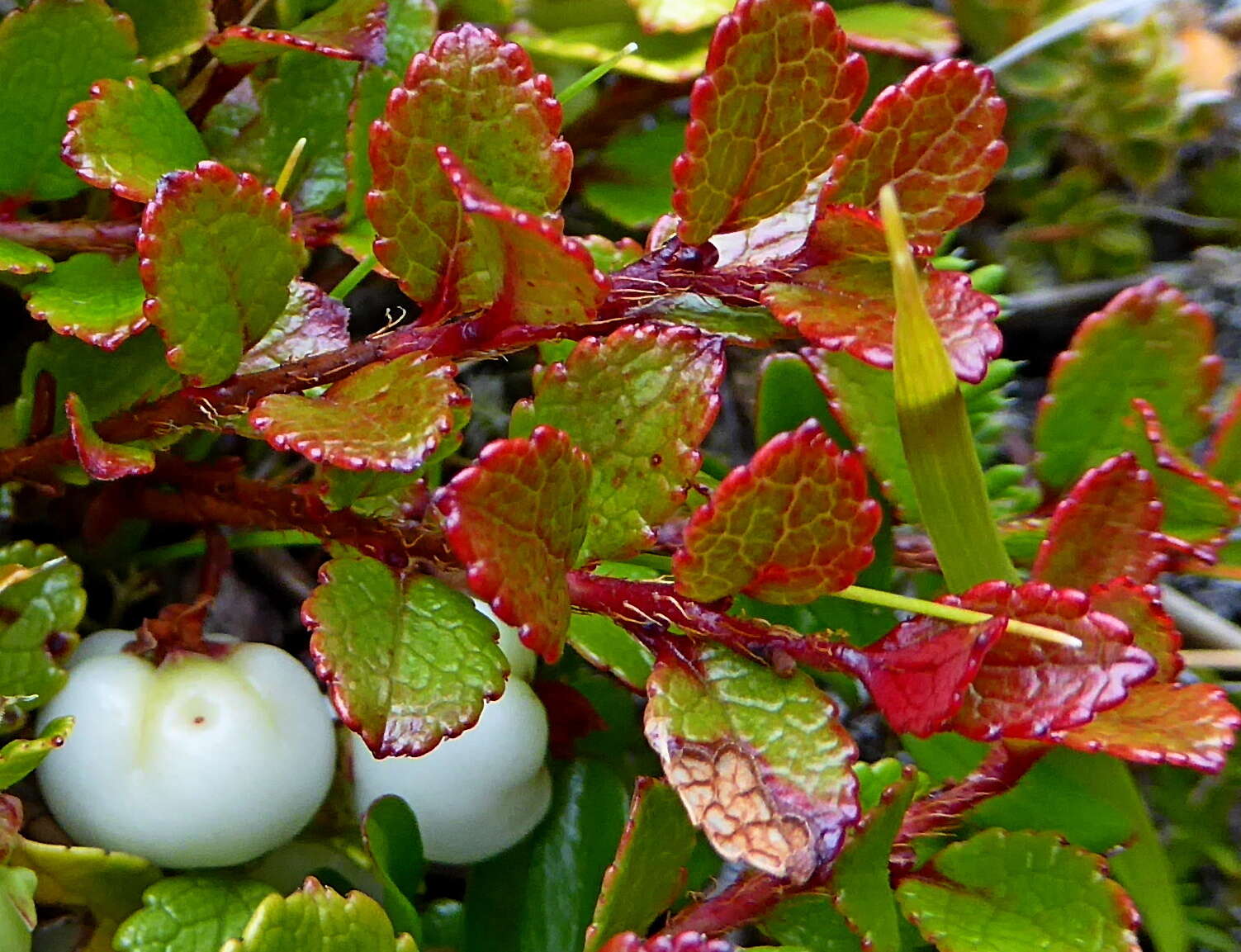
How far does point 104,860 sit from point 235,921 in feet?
0.23

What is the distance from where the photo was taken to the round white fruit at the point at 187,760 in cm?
59

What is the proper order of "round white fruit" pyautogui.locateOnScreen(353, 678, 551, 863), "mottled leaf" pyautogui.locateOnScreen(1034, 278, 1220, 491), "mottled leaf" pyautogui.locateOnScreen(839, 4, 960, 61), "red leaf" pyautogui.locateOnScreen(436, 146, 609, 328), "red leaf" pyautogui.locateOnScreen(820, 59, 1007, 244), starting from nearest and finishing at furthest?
"red leaf" pyautogui.locateOnScreen(436, 146, 609, 328), "red leaf" pyautogui.locateOnScreen(820, 59, 1007, 244), "round white fruit" pyautogui.locateOnScreen(353, 678, 551, 863), "mottled leaf" pyautogui.locateOnScreen(1034, 278, 1220, 491), "mottled leaf" pyautogui.locateOnScreen(839, 4, 960, 61)

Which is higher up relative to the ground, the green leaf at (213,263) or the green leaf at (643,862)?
the green leaf at (213,263)

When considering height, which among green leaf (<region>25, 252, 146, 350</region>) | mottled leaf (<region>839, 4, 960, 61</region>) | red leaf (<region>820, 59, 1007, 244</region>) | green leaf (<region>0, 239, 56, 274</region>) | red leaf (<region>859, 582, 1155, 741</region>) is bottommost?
red leaf (<region>859, 582, 1155, 741</region>)

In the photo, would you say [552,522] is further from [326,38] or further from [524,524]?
[326,38]

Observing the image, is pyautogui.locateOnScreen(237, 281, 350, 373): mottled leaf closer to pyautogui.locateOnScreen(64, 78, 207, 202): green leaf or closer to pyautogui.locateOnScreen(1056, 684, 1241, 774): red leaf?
pyautogui.locateOnScreen(64, 78, 207, 202): green leaf

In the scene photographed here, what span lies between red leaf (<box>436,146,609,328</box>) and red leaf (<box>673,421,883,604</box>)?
94 millimetres

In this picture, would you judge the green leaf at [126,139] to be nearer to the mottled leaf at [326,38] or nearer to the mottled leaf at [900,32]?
the mottled leaf at [326,38]

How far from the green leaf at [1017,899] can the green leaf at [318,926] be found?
0.84ft

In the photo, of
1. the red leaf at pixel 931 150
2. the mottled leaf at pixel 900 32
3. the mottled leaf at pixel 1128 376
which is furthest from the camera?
the mottled leaf at pixel 900 32

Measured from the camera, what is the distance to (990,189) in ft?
3.89

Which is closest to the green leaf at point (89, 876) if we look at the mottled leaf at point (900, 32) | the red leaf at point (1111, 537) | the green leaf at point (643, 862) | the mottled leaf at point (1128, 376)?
the green leaf at point (643, 862)

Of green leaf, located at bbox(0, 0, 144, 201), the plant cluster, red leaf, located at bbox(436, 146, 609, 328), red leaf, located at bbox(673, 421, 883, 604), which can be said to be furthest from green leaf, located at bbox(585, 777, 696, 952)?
green leaf, located at bbox(0, 0, 144, 201)

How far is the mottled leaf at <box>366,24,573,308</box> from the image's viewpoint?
1.66ft
